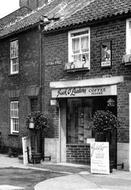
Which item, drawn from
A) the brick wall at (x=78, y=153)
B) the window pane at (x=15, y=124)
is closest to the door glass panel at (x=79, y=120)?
the brick wall at (x=78, y=153)

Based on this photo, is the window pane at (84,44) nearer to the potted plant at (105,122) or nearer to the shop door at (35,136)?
the potted plant at (105,122)

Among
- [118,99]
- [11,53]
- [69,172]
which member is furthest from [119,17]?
[11,53]

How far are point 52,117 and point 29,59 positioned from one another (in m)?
3.42

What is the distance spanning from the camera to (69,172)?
1498 centimetres

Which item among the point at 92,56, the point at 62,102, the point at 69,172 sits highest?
the point at 92,56

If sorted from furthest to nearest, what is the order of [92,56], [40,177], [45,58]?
[45,58] → [92,56] → [40,177]

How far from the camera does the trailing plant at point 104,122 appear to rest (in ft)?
47.2

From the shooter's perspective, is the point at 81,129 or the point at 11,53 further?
the point at 11,53

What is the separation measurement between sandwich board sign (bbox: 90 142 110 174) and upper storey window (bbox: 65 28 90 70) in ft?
11.1

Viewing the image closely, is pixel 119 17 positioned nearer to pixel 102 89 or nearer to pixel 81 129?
pixel 102 89

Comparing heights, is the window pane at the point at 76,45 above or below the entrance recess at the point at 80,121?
above

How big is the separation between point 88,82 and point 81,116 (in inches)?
69.4

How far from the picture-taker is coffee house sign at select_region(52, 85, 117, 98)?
15273mm

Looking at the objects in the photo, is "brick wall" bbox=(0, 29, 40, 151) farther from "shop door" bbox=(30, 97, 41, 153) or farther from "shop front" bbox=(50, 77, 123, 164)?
"shop front" bbox=(50, 77, 123, 164)
